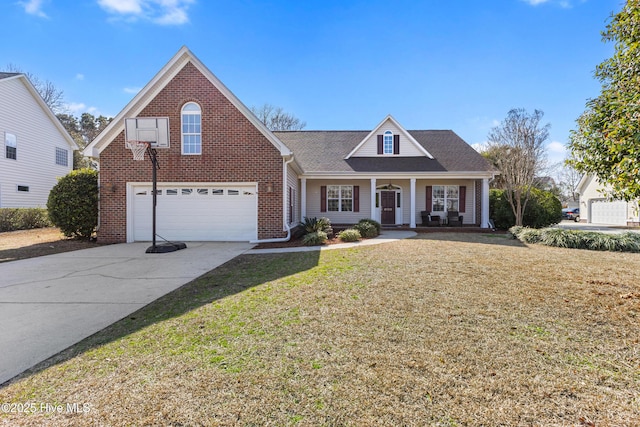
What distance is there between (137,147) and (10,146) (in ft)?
43.6

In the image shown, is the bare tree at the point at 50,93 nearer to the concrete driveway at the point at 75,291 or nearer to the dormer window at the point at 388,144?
the concrete driveway at the point at 75,291

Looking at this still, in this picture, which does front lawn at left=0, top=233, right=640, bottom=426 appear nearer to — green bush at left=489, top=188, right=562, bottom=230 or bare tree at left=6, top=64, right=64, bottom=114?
green bush at left=489, top=188, right=562, bottom=230

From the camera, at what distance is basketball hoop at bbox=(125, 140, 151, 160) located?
10.4 metres

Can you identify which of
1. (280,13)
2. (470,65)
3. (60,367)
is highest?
(280,13)

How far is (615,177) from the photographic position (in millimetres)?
4816

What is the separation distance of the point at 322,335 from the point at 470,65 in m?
13.1

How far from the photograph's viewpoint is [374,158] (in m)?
17.2

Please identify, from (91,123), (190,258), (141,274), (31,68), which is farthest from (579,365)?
(91,123)

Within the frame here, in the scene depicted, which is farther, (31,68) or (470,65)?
(31,68)

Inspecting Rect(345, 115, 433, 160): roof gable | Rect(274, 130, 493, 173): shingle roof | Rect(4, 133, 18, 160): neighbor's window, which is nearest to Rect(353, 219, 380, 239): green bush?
Rect(274, 130, 493, 173): shingle roof

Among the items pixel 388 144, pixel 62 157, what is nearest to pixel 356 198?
pixel 388 144

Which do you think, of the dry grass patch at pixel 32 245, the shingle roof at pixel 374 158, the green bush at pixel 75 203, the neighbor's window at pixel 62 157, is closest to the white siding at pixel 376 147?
the shingle roof at pixel 374 158

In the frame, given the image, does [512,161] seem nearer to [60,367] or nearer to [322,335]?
[322,335]

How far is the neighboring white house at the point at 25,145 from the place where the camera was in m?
17.2
